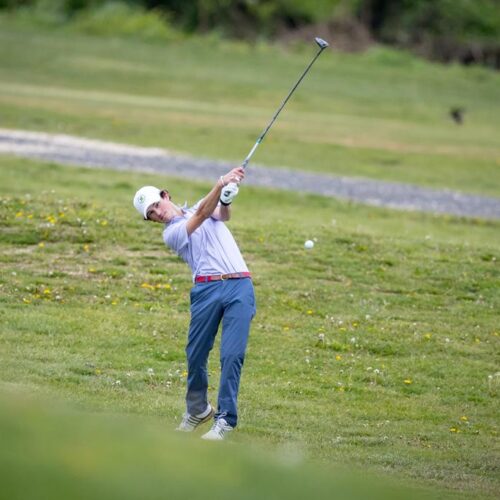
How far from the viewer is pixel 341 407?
41.4 feet

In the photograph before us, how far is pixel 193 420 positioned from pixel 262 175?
1847 cm

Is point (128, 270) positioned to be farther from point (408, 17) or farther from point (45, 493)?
point (408, 17)

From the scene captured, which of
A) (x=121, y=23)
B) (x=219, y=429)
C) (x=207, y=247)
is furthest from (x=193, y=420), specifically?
(x=121, y=23)

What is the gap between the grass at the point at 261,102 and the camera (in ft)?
114

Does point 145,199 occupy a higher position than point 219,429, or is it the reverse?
point 145,199

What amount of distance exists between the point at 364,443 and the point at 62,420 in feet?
16.2

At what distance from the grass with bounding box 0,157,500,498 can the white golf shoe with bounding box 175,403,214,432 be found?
28 cm

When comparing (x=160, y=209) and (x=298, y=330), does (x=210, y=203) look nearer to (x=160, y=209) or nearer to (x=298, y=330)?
(x=160, y=209)

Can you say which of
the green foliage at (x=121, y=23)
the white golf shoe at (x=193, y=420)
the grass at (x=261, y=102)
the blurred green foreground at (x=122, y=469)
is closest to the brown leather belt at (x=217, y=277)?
the white golf shoe at (x=193, y=420)

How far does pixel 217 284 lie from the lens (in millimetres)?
10609

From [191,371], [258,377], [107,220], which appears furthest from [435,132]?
[191,371]

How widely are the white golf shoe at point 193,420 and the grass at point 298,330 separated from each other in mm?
282

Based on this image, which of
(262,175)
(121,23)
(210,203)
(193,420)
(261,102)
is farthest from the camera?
(121,23)

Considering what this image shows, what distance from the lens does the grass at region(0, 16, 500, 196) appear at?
1371 inches
